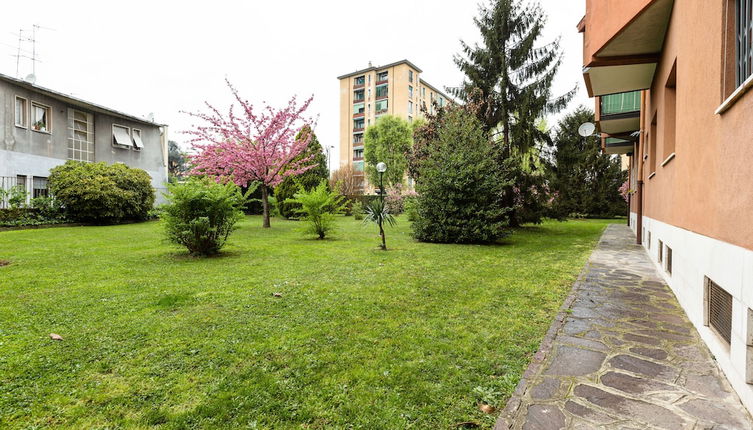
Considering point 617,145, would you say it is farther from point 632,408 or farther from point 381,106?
point 381,106

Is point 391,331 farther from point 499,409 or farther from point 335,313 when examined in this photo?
point 499,409

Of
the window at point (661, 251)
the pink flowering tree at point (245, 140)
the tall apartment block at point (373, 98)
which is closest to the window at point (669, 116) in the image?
the window at point (661, 251)

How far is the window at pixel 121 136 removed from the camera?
20.8 meters

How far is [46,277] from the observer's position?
5.54 metres

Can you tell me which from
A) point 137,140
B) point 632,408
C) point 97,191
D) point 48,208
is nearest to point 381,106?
point 137,140

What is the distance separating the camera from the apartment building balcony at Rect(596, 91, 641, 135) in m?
11.1

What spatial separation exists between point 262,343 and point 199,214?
5155mm

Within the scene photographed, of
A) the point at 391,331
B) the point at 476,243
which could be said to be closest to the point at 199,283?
the point at 391,331

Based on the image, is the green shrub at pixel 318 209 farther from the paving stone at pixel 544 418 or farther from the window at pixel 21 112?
the window at pixel 21 112

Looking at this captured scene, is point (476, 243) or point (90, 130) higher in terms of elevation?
→ point (90, 130)

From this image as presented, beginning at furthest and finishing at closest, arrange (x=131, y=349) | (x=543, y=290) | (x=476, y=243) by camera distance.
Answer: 1. (x=476, y=243)
2. (x=543, y=290)
3. (x=131, y=349)

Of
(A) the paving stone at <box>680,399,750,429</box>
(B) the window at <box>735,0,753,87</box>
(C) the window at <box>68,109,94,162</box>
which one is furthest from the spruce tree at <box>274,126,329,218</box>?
(A) the paving stone at <box>680,399,750,429</box>

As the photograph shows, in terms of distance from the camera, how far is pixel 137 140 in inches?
868

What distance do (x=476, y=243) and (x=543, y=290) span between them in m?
5.90
